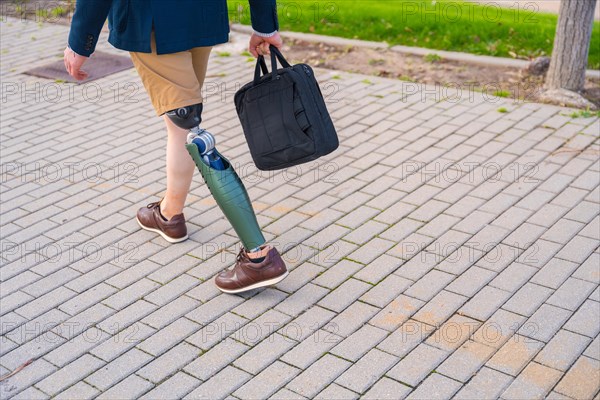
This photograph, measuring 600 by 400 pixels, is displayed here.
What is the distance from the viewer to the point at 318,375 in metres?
3.35

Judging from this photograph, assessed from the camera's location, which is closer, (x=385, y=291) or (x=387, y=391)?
(x=387, y=391)

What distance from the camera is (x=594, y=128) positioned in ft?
18.9

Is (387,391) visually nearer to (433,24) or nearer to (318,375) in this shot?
(318,375)

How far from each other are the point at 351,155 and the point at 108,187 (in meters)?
1.62

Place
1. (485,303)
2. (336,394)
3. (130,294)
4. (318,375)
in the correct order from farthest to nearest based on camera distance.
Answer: (130,294)
(485,303)
(318,375)
(336,394)

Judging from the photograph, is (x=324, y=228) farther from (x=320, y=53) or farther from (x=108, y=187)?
(x=320, y=53)

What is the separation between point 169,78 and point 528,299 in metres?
1.99

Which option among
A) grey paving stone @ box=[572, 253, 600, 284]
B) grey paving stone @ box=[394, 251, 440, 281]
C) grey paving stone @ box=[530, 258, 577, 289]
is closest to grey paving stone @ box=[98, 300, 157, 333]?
grey paving stone @ box=[394, 251, 440, 281]

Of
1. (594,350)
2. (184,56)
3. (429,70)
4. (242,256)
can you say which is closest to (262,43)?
(184,56)

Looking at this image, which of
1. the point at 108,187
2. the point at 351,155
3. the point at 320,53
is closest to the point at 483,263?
the point at 351,155

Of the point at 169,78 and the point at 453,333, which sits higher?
the point at 169,78

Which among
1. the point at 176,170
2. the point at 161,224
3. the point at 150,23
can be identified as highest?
the point at 150,23

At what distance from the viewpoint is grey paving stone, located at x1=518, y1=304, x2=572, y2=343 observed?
3.57 metres

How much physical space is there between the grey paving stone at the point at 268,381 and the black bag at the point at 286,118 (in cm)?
96
